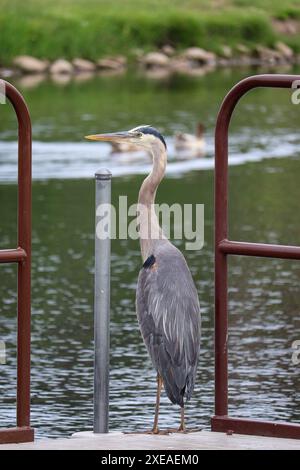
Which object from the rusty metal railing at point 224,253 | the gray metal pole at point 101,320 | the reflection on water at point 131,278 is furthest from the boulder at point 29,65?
the rusty metal railing at point 224,253

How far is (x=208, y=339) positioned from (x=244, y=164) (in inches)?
459

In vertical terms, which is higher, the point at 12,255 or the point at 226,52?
the point at 226,52

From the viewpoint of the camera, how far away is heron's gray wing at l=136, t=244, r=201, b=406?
24.4ft

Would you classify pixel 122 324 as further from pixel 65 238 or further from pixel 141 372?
pixel 65 238

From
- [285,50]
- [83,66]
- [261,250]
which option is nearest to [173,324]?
[261,250]

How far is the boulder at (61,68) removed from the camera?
4381cm

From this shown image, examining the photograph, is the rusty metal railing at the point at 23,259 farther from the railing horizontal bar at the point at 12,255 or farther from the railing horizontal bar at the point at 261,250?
the railing horizontal bar at the point at 261,250

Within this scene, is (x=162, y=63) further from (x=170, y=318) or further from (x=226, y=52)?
(x=170, y=318)

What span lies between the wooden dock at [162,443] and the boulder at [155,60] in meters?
39.9

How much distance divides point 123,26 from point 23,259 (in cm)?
4224

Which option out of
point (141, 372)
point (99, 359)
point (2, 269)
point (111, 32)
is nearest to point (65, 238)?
point (2, 269)

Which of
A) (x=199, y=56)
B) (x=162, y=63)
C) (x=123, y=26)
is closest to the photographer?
(x=162, y=63)

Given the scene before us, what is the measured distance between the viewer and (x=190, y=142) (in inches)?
1020

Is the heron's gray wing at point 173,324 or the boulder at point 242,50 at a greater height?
the boulder at point 242,50
